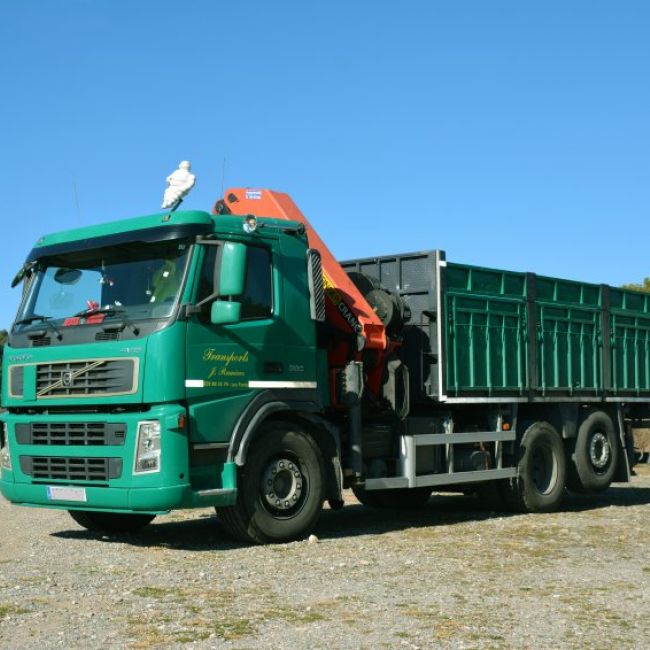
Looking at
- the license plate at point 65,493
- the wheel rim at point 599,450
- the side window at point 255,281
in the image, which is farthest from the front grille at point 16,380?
the wheel rim at point 599,450

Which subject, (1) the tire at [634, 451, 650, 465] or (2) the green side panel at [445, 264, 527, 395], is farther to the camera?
(1) the tire at [634, 451, 650, 465]

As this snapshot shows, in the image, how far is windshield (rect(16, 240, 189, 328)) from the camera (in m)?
9.95

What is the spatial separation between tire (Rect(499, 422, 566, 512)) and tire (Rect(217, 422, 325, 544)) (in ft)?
12.0

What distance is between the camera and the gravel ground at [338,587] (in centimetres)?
632

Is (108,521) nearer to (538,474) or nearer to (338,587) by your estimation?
(338,587)

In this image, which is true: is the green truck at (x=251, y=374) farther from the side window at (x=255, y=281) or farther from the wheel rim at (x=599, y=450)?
the wheel rim at (x=599, y=450)

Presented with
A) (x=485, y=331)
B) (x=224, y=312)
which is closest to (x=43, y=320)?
(x=224, y=312)

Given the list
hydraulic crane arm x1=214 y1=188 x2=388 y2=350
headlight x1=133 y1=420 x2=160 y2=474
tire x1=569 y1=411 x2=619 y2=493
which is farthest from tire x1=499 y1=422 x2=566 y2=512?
headlight x1=133 y1=420 x2=160 y2=474

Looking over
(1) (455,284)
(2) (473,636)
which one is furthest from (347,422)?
(2) (473,636)

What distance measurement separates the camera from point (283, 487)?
1062 cm

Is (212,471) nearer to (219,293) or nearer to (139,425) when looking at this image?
(139,425)

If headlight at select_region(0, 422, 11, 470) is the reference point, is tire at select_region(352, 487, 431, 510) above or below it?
below

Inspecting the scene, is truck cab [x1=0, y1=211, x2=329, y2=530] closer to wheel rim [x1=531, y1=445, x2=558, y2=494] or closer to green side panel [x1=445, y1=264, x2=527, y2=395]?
green side panel [x1=445, y1=264, x2=527, y2=395]

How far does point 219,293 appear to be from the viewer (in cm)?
979
